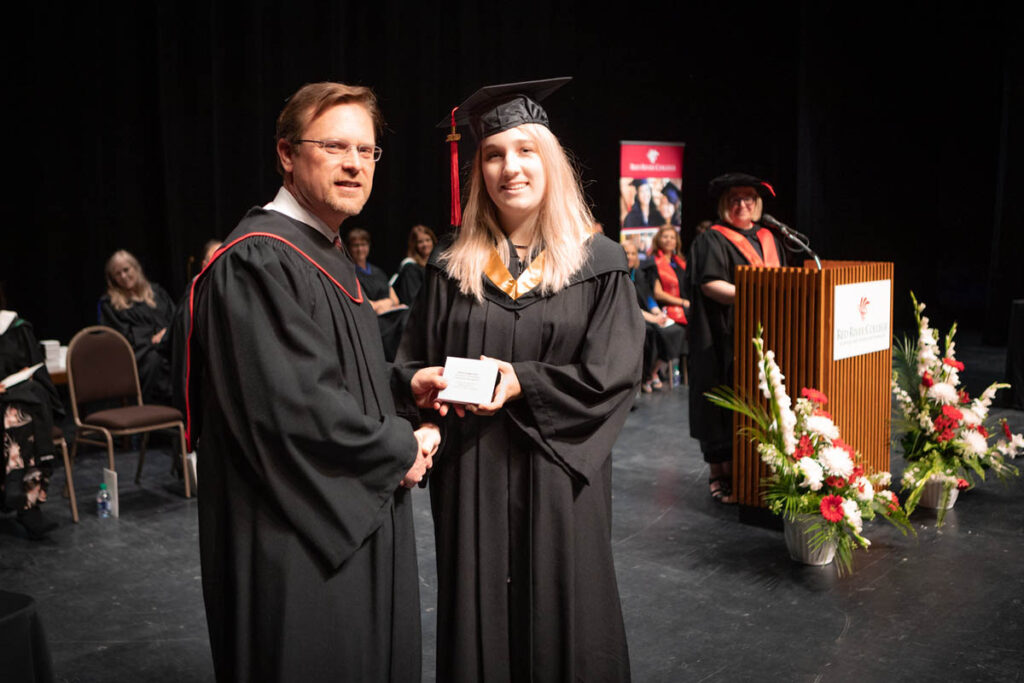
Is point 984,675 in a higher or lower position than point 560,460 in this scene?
lower

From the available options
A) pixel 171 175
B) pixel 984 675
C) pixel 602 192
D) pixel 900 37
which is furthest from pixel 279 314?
pixel 900 37

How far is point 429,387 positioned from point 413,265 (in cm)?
622

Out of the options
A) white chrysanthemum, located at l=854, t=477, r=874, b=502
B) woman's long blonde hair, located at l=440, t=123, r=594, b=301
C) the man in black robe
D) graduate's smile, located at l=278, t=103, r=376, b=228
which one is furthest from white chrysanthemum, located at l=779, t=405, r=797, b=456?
graduate's smile, located at l=278, t=103, r=376, b=228

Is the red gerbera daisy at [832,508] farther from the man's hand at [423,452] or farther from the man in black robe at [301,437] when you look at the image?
the man in black robe at [301,437]

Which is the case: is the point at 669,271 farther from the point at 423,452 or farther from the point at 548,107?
the point at 423,452

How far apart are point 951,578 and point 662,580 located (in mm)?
1162

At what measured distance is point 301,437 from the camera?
176 cm

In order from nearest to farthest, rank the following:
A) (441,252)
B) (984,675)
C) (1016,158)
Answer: (441,252) < (984,675) < (1016,158)

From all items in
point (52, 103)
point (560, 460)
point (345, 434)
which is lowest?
point (560, 460)

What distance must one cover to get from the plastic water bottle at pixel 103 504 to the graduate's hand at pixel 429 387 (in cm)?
336

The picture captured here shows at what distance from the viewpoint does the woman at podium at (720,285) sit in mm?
4727

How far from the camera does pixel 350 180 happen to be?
1.92 m

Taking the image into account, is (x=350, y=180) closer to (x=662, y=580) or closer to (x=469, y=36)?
(x=662, y=580)

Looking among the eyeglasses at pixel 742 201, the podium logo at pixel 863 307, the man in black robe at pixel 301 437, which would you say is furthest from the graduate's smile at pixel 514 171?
the eyeglasses at pixel 742 201
